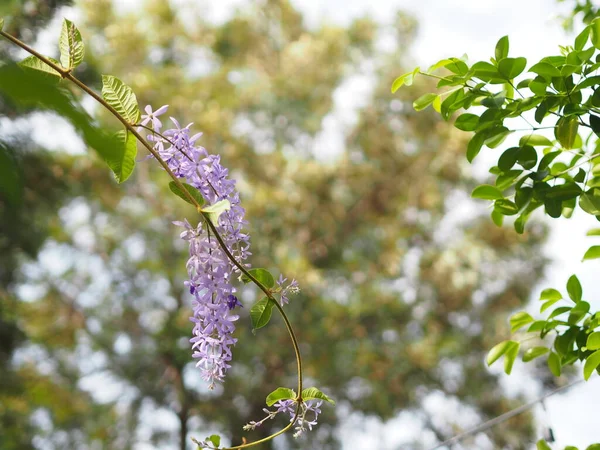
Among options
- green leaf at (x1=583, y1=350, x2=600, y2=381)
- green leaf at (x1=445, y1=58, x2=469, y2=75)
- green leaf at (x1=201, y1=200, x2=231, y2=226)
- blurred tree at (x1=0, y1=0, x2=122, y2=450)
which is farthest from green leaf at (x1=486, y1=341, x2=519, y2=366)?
blurred tree at (x1=0, y1=0, x2=122, y2=450)

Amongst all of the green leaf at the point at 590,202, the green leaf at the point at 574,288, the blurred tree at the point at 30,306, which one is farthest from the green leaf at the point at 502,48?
the blurred tree at the point at 30,306

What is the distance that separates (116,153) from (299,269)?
4456 mm

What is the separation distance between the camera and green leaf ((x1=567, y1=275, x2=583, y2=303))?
0.72 meters

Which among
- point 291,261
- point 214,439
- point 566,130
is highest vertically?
point 291,261

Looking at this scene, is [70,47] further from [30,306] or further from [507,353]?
[30,306]

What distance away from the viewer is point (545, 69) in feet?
1.94

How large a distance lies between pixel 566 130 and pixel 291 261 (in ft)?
13.4

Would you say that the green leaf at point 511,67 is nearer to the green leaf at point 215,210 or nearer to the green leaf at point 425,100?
the green leaf at point 425,100

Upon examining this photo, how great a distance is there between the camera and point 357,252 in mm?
5449

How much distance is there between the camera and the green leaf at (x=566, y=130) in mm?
640

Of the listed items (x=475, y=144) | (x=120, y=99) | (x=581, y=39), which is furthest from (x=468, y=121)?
(x=120, y=99)

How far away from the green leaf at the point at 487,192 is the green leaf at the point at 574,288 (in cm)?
14

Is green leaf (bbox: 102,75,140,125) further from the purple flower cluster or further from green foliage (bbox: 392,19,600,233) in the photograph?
green foliage (bbox: 392,19,600,233)

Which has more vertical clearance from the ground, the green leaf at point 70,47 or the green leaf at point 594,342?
the green leaf at point 70,47
